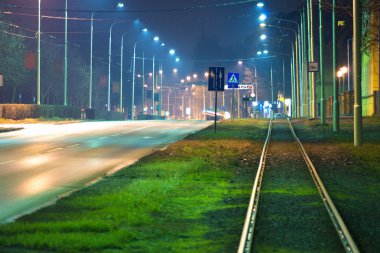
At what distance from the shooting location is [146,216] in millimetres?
10758

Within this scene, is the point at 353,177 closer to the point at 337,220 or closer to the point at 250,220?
the point at 337,220

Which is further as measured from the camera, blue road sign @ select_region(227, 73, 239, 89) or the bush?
the bush

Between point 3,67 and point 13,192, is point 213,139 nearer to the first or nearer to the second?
point 13,192

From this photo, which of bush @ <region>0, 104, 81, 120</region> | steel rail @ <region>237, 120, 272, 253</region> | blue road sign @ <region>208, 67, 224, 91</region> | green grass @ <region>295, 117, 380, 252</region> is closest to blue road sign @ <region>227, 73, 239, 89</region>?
blue road sign @ <region>208, 67, 224, 91</region>

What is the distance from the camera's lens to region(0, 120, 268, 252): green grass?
338 inches

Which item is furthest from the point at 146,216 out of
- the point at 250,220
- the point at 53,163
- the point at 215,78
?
the point at 215,78

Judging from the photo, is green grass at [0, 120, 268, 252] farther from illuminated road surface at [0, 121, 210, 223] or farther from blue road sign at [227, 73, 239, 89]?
blue road sign at [227, 73, 239, 89]

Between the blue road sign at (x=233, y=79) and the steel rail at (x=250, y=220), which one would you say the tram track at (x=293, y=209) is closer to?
the steel rail at (x=250, y=220)

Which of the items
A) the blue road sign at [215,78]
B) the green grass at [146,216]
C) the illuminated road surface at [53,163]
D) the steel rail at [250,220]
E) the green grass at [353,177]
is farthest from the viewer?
the blue road sign at [215,78]

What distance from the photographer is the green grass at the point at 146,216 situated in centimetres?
859

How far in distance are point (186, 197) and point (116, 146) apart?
670 inches

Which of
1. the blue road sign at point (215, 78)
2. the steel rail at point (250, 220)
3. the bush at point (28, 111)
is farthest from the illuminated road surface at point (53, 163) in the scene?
the bush at point (28, 111)

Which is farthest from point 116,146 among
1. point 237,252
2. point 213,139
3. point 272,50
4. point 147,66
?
point 147,66

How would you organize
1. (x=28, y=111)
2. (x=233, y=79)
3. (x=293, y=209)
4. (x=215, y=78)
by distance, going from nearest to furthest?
(x=293, y=209) < (x=215, y=78) < (x=233, y=79) < (x=28, y=111)
